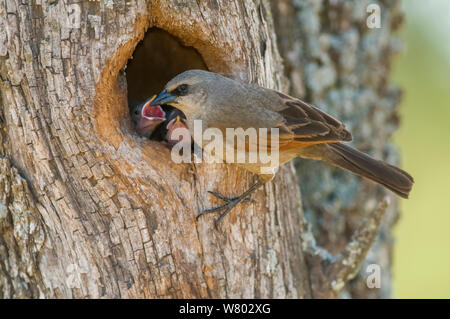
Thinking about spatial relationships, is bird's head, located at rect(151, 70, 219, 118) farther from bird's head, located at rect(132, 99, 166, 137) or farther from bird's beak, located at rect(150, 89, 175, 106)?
bird's head, located at rect(132, 99, 166, 137)

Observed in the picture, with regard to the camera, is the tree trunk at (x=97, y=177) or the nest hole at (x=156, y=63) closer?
the tree trunk at (x=97, y=177)

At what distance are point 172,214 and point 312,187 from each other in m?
1.66

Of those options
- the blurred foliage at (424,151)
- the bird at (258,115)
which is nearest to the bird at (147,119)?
the bird at (258,115)

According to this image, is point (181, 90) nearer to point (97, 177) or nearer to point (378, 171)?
point (97, 177)

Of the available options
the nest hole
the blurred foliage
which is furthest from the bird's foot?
the blurred foliage

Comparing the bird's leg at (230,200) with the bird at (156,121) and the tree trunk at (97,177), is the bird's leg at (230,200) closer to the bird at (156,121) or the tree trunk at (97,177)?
the tree trunk at (97,177)

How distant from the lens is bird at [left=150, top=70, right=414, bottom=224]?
358 cm

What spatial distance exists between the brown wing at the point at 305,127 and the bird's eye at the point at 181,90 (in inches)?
25.8

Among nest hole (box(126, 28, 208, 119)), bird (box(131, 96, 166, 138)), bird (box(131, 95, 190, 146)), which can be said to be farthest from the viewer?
bird (box(131, 96, 166, 138))

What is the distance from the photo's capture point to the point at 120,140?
3.27 metres

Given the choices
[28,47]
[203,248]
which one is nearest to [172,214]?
[203,248]

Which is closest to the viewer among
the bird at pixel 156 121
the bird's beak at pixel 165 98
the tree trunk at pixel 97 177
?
the tree trunk at pixel 97 177

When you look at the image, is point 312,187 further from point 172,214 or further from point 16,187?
point 16,187

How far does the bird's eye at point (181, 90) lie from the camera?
3660 mm
